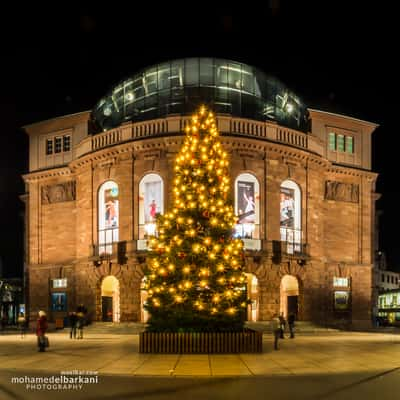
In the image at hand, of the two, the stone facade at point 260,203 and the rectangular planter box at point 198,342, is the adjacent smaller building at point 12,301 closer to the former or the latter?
the stone facade at point 260,203

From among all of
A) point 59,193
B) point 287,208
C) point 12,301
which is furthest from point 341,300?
point 12,301

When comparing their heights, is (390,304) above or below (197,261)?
below

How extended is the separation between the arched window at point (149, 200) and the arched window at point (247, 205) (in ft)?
18.5

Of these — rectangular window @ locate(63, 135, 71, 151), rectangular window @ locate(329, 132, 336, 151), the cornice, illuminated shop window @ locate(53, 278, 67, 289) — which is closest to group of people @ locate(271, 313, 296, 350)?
rectangular window @ locate(329, 132, 336, 151)

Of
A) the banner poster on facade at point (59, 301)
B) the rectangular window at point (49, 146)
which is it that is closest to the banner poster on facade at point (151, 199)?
the banner poster on facade at point (59, 301)

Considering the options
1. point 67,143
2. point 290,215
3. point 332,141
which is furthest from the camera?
point 67,143

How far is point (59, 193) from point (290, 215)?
66.3 feet

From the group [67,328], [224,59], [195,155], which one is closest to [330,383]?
[195,155]

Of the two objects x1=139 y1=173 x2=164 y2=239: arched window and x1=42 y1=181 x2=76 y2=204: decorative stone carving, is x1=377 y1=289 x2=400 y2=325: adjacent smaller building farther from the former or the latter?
x1=42 y1=181 x2=76 y2=204: decorative stone carving

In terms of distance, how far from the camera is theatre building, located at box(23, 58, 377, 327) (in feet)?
138

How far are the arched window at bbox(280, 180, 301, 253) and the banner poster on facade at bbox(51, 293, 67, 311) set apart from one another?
764 inches

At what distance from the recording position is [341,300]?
4884cm

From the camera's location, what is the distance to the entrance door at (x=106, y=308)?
151 feet

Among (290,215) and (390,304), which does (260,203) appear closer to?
(290,215)
